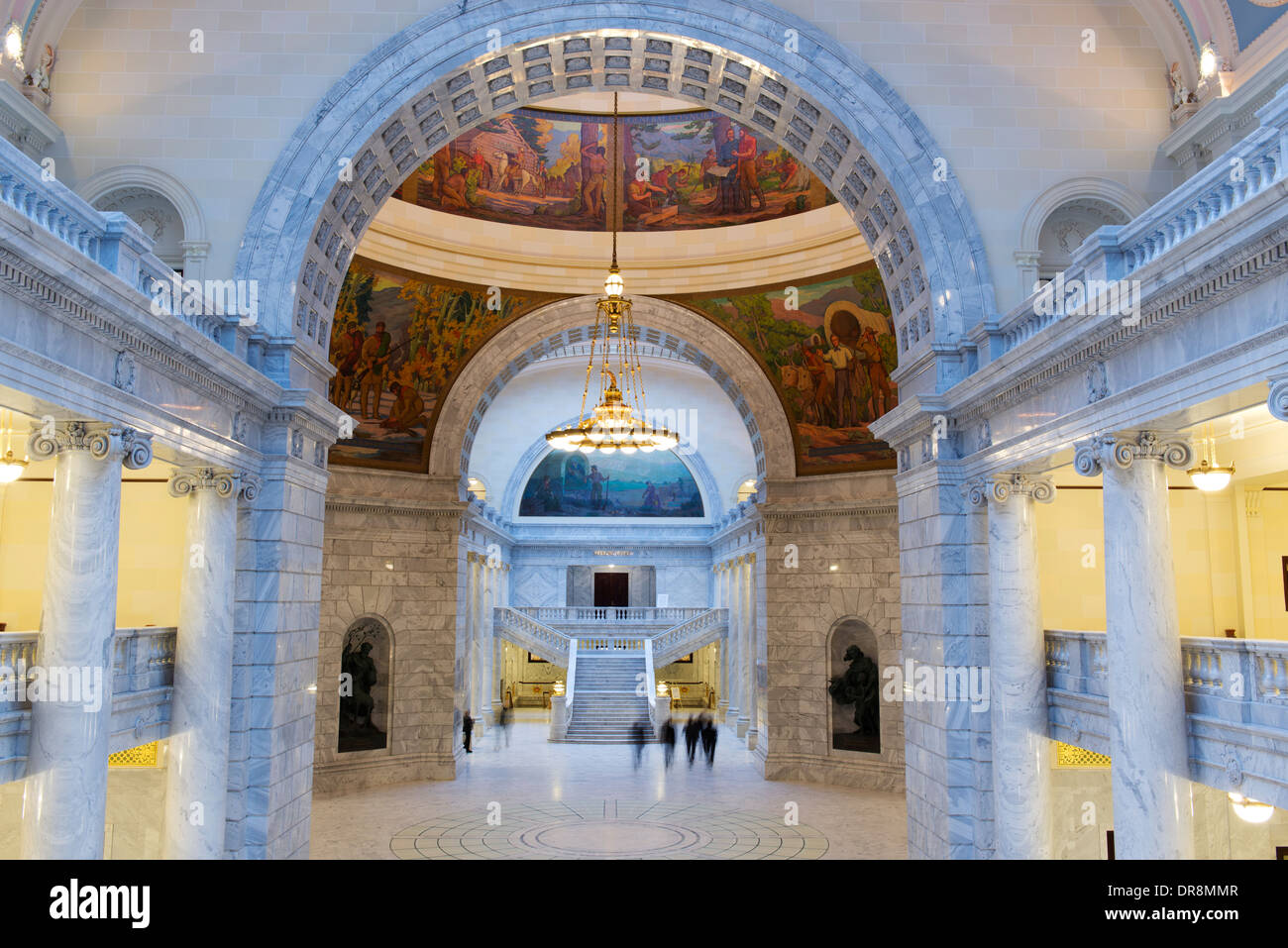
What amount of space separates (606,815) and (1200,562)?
1009 cm

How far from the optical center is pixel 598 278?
22.4 metres

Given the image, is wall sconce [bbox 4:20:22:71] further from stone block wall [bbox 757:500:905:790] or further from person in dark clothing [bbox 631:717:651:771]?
person in dark clothing [bbox 631:717:651:771]

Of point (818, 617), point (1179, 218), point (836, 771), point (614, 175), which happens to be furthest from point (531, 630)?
point (1179, 218)

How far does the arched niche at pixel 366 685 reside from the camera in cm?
2067

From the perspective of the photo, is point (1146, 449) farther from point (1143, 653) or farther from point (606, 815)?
point (606, 815)

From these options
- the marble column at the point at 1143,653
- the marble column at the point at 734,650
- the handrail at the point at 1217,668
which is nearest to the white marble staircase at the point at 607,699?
the marble column at the point at 734,650

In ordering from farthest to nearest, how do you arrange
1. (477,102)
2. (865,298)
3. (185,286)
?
1. (865,298)
2. (477,102)
3. (185,286)

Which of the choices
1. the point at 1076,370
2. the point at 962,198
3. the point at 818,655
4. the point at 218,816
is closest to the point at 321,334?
the point at 218,816

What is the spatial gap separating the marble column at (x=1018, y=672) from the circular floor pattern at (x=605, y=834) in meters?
4.12

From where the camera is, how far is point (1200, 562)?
14219 mm

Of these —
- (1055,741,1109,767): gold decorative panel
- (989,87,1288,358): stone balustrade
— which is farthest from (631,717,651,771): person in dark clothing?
(989,87,1288,358): stone balustrade

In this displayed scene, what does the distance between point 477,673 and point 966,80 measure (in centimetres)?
2272

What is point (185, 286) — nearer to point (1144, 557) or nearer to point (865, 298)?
point (1144, 557)

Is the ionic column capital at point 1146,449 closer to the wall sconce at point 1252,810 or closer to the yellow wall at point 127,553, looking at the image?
the wall sconce at point 1252,810
